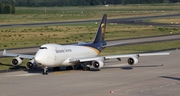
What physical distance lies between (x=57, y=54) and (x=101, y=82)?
8288 millimetres

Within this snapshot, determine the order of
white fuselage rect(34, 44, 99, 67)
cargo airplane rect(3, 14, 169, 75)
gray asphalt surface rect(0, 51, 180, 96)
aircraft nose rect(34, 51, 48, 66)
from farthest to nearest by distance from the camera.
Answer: cargo airplane rect(3, 14, 169, 75)
white fuselage rect(34, 44, 99, 67)
aircraft nose rect(34, 51, 48, 66)
gray asphalt surface rect(0, 51, 180, 96)

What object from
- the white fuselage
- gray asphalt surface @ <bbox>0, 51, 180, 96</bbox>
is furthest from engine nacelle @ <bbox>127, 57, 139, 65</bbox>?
the white fuselage

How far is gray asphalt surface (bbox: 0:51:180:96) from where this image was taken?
4969 centimetres

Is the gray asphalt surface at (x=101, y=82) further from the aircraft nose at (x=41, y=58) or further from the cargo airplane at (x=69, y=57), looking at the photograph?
the aircraft nose at (x=41, y=58)

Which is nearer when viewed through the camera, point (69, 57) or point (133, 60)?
point (69, 57)

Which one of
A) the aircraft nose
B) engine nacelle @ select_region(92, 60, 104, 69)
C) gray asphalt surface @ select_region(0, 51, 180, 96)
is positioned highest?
the aircraft nose

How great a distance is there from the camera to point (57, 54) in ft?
202

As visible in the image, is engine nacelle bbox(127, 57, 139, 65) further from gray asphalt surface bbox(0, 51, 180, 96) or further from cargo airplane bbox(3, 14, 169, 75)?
gray asphalt surface bbox(0, 51, 180, 96)

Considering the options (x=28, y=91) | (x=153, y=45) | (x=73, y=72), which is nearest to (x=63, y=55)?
(x=73, y=72)

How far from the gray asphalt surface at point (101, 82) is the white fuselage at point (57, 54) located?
1546 mm

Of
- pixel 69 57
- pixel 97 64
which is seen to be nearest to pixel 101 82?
pixel 97 64

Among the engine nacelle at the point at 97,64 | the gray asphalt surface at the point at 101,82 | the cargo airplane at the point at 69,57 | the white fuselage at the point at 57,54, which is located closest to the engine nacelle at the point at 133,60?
the cargo airplane at the point at 69,57

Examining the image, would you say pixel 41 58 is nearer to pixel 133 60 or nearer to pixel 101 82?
pixel 101 82

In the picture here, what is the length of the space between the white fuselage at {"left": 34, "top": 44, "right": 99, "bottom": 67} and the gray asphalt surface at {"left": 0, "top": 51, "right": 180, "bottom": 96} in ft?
5.07
